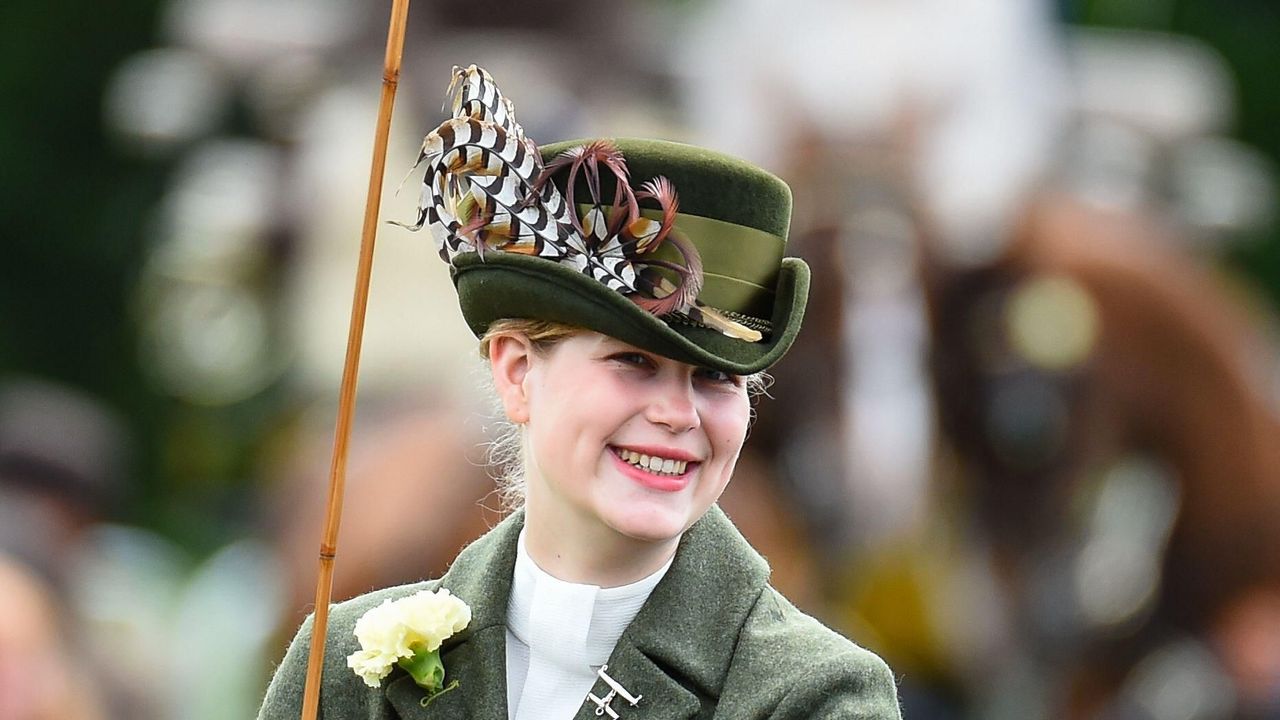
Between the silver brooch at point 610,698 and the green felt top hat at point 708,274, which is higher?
the green felt top hat at point 708,274

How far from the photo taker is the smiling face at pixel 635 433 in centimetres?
289

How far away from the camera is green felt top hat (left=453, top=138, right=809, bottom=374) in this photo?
9.37 feet

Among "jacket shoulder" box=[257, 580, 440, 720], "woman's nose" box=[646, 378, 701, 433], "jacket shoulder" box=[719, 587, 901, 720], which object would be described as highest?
"woman's nose" box=[646, 378, 701, 433]

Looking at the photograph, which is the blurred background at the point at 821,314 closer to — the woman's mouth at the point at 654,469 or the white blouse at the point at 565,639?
the white blouse at the point at 565,639

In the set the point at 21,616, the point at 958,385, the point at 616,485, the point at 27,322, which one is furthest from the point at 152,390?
the point at 616,485

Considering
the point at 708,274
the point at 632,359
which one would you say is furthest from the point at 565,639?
the point at 708,274

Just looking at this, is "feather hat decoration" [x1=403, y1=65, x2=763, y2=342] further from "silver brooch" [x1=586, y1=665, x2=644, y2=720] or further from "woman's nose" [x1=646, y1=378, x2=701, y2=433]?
"silver brooch" [x1=586, y1=665, x2=644, y2=720]

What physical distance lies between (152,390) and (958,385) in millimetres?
3144

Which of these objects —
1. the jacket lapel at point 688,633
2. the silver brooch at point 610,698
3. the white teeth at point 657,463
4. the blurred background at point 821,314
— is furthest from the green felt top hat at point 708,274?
the blurred background at point 821,314

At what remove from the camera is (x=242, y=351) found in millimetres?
9273

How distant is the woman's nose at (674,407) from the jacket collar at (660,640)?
0.22 m

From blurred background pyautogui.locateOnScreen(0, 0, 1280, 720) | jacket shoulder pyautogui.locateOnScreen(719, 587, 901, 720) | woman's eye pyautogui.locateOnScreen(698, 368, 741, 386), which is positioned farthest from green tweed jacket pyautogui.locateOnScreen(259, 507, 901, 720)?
blurred background pyautogui.locateOnScreen(0, 0, 1280, 720)

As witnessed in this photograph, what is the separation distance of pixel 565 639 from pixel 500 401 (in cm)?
32

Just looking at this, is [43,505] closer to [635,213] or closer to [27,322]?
[27,322]
